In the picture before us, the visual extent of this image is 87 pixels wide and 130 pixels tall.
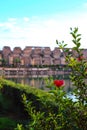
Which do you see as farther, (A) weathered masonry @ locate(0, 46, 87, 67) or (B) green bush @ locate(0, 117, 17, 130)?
(A) weathered masonry @ locate(0, 46, 87, 67)

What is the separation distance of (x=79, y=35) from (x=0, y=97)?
1249cm

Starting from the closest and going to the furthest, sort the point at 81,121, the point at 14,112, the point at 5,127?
the point at 81,121 → the point at 5,127 → the point at 14,112

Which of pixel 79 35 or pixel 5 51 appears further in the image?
pixel 5 51

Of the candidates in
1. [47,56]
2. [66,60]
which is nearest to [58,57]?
[47,56]

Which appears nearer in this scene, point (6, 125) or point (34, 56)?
point (6, 125)

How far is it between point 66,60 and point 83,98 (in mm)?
491

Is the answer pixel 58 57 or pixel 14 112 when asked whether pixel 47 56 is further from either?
pixel 14 112

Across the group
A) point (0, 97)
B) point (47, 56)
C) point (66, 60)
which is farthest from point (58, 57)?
point (66, 60)

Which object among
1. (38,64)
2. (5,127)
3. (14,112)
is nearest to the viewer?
(5,127)

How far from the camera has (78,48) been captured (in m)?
5.43

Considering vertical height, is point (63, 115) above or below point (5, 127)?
above

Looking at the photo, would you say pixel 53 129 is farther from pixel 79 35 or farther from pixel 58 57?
pixel 58 57

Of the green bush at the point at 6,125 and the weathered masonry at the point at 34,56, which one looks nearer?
the green bush at the point at 6,125

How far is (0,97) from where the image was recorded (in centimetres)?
1759
